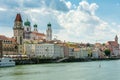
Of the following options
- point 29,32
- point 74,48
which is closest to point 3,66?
point 29,32

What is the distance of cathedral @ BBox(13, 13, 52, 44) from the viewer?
5541 inches

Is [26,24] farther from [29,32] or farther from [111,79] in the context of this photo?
[111,79]

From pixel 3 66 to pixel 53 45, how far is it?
2589 inches

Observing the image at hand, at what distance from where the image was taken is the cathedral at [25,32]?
141 meters

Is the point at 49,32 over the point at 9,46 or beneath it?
over

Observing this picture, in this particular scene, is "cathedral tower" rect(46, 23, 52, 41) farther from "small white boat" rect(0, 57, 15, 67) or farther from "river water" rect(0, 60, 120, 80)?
"river water" rect(0, 60, 120, 80)

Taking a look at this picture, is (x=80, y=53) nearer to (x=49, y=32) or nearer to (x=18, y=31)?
(x=49, y=32)

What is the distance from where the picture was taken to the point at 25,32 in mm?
166500

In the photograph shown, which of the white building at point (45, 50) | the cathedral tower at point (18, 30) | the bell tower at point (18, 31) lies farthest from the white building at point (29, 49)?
the cathedral tower at point (18, 30)

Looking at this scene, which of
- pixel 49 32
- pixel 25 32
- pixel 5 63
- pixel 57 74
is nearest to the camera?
pixel 57 74

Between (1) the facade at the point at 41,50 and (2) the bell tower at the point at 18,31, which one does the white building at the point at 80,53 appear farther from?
(2) the bell tower at the point at 18,31

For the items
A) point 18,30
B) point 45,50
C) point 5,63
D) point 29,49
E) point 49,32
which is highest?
point 49,32

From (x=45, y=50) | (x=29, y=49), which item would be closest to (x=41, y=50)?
(x=45, y=50)

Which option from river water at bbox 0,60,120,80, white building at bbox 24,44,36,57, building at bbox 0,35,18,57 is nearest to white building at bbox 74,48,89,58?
white building at bbox 24,44,36,57
